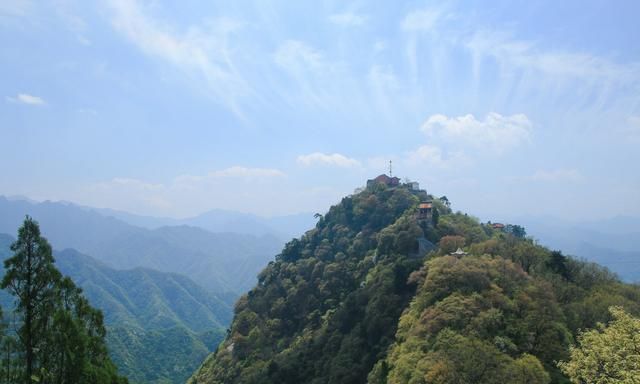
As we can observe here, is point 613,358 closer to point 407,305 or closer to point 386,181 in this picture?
point 407,305

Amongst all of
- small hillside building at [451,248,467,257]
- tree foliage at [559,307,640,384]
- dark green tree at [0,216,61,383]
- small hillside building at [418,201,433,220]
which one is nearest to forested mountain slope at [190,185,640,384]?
small hillside building at [451,248,467,257]

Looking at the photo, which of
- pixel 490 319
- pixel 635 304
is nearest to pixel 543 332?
pixel 490 319

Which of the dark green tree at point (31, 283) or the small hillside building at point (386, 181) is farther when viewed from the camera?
the small hillside building at point (386, 181)

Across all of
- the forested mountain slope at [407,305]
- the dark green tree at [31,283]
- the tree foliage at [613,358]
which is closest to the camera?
the dark green tree at [31,283]

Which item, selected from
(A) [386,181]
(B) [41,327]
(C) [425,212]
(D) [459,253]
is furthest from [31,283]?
(A) [386,181]

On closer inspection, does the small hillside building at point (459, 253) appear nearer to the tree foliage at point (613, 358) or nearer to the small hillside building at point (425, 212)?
the small hillside building at point (425, 212)

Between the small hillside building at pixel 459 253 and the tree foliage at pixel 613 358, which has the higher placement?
the small hillside building at pixel 459 253

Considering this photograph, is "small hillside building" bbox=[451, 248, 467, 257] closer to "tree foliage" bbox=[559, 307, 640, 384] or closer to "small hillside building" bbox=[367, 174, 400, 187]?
"tree foliage" bbox=[559, 307, 640, 384]

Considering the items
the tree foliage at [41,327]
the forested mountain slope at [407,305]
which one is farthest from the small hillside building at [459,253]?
the tree foliage at [41,327]
